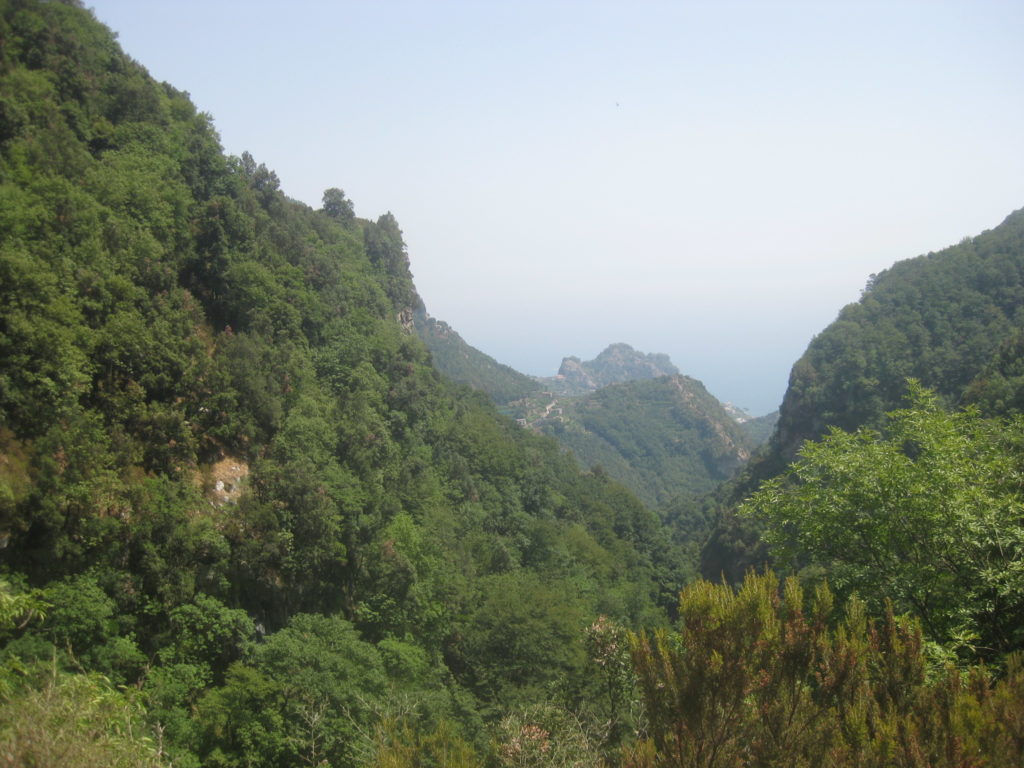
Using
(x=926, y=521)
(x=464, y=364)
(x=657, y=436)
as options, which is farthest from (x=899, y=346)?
(x=657, y=436)

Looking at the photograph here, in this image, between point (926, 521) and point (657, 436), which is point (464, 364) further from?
point (926, 521)

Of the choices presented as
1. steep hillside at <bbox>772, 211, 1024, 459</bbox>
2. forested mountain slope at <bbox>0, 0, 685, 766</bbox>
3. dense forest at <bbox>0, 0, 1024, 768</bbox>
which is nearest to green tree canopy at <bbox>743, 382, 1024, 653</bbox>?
dense forest at <bbox>0, 0, 1024, 768</bbox>

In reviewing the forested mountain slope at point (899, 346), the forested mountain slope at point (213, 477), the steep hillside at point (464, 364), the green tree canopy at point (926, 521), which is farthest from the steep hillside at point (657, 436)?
the green tree canopy at point (926, 521)

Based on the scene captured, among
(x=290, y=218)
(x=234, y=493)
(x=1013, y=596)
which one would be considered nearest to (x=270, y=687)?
(x=234, y=493)

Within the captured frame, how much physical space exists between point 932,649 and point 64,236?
24110 millimetres

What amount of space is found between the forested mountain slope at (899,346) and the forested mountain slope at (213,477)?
34.2 metres

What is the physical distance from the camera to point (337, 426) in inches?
1030

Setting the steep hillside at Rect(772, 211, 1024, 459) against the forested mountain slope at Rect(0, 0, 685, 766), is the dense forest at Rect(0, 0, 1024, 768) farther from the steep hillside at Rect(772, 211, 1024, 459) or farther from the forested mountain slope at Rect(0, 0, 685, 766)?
the steep hillside at Rect(772, 211, 1024, 459)

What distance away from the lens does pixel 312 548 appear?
20.2 m

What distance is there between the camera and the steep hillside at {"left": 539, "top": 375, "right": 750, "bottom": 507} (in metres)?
113

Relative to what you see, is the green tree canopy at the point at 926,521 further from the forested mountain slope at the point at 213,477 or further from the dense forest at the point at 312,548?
the forested mountain slope at the point at 213,477

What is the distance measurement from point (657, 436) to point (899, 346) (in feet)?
233

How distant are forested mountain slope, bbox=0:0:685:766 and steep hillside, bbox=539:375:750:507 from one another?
260 ft

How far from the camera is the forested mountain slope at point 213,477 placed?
14.3 meters
